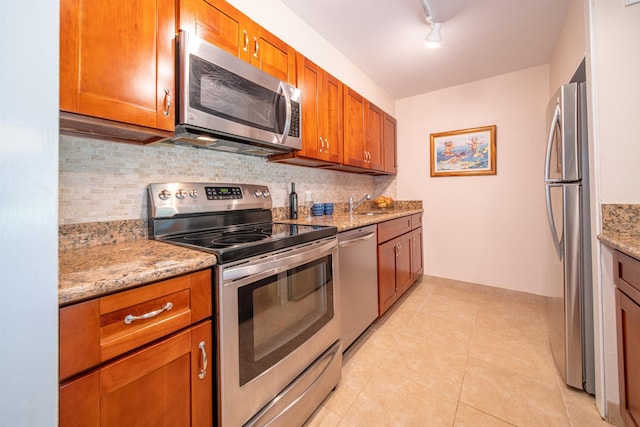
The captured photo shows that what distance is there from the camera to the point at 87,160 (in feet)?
3.57

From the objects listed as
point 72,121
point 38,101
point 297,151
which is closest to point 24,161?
point 38,101

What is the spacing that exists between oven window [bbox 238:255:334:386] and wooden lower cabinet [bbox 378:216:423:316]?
84 cm

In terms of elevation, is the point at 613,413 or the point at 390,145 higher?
the point at 390,145

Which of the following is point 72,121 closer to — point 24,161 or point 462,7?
point 24,161

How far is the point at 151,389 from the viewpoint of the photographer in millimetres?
749

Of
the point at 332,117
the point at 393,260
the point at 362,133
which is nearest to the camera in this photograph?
the point at 332,117

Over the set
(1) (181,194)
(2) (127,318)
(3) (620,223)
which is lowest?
(2) (127,318)

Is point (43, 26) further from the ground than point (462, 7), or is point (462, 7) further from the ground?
point (462, 7)

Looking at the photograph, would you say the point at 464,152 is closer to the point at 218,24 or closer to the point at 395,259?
the point at 395,259

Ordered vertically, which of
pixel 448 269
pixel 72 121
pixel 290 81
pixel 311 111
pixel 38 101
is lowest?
pixel 448 269

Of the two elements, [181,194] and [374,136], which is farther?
[374,136]

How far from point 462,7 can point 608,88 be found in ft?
3.61

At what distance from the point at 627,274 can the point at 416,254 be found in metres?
2.01

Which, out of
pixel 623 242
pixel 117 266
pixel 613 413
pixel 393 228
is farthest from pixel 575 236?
pixel 117 266
